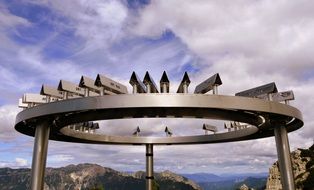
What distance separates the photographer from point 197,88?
25.3 metres

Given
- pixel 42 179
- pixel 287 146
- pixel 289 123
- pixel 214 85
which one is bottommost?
pixel 42 179

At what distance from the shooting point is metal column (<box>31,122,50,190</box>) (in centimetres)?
2533

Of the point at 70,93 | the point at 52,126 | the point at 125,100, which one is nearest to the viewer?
the point at 125,100

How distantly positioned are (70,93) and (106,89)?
15.3 feet

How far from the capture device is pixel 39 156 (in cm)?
2573

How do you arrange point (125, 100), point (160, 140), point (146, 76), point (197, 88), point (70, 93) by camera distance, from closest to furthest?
point (125, 100)
point (146, 76)
point (197, 88)
point (70, 93)
point (160, 140)

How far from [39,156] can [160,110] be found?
441 inches

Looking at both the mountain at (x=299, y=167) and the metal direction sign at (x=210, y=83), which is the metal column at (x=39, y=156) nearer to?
the metal direction sign at (x=210, y=83)

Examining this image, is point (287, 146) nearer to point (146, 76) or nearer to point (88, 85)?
point (146, 76)

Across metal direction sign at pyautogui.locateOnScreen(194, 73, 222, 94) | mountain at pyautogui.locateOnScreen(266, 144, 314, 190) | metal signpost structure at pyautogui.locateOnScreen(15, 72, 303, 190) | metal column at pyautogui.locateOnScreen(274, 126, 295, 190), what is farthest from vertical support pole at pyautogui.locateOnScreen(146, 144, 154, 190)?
mountain at pyautogui.locateOnScreen(266, 144, 314, 190)

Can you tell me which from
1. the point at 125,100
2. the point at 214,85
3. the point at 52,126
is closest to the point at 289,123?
the point at 214,85

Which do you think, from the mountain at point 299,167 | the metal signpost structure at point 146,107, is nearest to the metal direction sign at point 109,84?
the metal signpost structure at point 146,107

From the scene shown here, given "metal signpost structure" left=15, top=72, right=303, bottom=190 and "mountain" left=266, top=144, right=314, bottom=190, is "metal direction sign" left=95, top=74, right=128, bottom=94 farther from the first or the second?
"mountain" left=266, top=144, right=314, bottom=190

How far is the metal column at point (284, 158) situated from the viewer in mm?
26484
